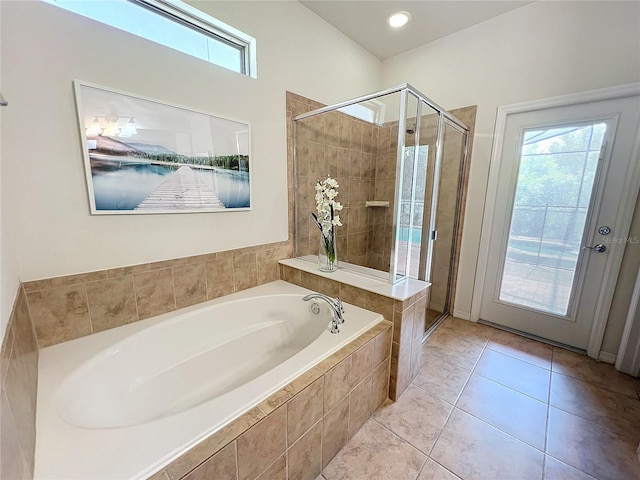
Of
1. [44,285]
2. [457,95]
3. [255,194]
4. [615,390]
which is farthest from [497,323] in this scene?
[44,285]

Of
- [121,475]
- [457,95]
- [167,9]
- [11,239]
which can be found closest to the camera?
[121,475]

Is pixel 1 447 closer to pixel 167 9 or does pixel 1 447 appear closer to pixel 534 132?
pixel 167 9

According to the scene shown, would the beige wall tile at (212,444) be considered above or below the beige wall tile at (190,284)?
below

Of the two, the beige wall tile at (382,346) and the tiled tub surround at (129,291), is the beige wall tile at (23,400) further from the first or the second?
the beige wall tile at (382,346)

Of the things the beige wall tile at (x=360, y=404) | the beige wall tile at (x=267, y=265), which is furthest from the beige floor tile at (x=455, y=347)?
the beige wall tile at (x=267, y=265)

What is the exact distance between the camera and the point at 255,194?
2062mm

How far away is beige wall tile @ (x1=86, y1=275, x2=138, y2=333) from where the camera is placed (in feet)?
4.75

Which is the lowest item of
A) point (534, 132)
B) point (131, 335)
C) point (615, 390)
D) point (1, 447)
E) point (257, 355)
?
point (615, 390)

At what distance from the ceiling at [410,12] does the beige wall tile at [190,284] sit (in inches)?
89.4

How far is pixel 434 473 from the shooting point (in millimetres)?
1248

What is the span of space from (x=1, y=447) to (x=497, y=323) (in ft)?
10.5

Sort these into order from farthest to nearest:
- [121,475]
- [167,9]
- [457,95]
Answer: [457,95], [167,9], [121,475]

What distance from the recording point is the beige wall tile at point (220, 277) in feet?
6.21

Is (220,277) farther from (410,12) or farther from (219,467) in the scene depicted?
(410,12)
